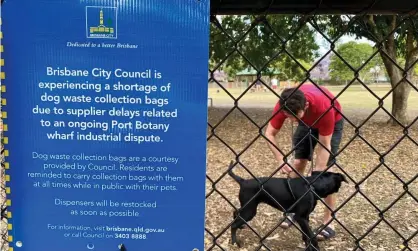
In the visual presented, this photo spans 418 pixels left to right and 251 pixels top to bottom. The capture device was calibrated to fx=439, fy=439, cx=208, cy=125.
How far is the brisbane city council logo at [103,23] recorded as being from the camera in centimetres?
115

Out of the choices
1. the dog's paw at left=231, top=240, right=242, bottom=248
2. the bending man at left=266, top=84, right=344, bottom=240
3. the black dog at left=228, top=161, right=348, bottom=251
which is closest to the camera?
the bending man at left=266, top=84, right=344, bottom=240

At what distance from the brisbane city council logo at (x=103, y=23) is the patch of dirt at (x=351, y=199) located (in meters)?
0.50

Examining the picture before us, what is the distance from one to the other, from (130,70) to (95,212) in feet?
1.34

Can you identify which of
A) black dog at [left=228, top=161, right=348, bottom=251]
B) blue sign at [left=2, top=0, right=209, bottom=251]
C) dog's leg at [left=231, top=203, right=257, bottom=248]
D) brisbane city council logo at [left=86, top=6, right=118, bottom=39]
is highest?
brisbane city council logo at [left=86, top=6, right=118, bottom=39]

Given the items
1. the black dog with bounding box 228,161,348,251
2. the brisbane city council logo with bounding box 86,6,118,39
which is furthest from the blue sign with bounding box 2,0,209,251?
the black dog with bounding box 228,161,348,251

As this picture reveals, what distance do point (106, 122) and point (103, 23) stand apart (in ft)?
0.86

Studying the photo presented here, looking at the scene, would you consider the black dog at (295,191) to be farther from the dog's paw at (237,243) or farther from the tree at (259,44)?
the tree at (259,44)

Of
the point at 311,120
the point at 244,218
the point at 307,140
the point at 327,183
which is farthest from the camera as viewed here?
the point at 307,140

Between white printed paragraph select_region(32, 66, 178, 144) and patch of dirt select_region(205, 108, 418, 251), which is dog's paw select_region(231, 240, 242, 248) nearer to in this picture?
patch of dirt select_region(205, 108, 418, 251)

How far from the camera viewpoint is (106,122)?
1.19 meters

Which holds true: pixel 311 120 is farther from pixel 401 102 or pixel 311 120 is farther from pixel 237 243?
pixel 401 102

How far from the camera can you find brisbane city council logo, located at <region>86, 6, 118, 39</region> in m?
1.15

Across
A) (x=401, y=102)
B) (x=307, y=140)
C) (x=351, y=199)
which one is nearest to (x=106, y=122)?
(x=307, y=140)

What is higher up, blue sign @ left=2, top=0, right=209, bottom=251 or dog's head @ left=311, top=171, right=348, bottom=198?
blue sign @ left=2, top=0, right=209, bottom=251
